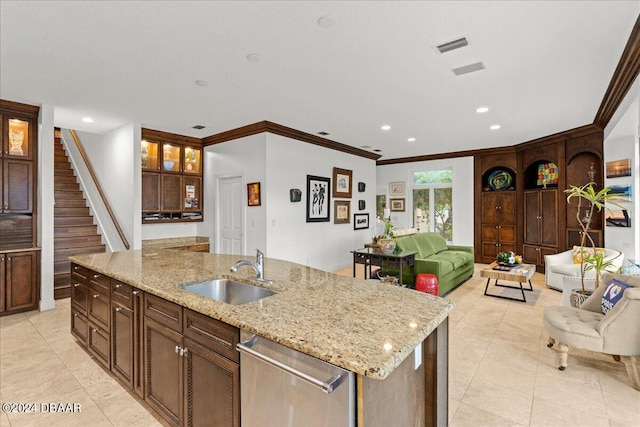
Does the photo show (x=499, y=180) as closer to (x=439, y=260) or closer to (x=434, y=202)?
(x=434, y=202)

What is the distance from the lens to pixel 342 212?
7.17 metres

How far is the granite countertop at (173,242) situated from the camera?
5.73 metres

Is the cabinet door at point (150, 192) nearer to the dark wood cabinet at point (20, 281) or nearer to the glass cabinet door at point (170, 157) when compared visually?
the glass cabinet door at point (170, 157)

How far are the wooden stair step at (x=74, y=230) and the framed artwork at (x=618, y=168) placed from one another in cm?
872

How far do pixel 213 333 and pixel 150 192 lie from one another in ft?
16.0

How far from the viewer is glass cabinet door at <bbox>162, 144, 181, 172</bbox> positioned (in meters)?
5.88

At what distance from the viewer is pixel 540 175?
702 centimetres

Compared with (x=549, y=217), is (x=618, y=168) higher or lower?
higher

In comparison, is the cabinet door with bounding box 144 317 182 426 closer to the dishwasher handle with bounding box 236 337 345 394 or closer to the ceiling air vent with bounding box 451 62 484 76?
the dishwasher handle with bounding box 236 337 345 394

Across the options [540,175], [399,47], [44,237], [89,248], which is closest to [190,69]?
[399,47]

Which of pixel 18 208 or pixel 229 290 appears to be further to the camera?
pixel 18 208

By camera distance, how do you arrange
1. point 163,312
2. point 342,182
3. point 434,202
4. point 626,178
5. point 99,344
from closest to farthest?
point 163,312
point 99,344
point 626,178
point 342,182
point 434,202

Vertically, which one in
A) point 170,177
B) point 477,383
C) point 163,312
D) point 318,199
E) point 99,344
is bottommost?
point 477,383

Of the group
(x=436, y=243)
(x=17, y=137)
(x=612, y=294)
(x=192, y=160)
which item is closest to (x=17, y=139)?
(x=17, y=137)
